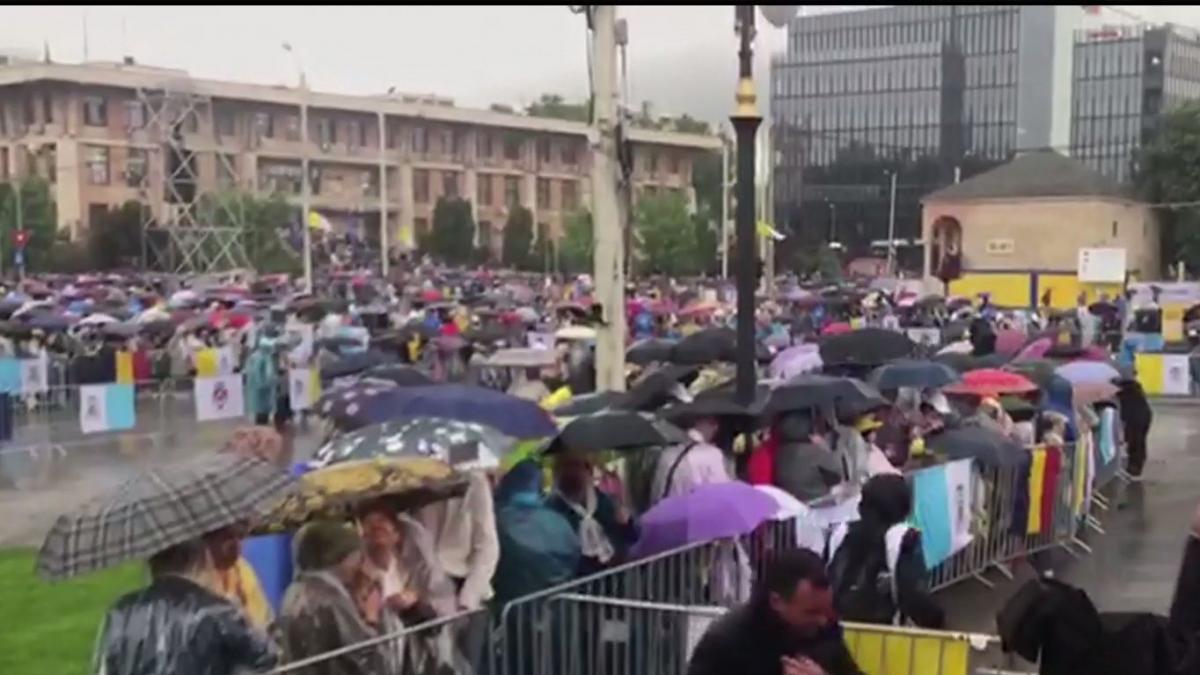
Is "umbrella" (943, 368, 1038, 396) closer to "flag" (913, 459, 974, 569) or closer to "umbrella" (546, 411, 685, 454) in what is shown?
"flag" (913, 459, 974, 569)

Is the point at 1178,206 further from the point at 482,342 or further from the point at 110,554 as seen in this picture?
the point at 110,554

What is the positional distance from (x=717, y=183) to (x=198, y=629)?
10269 cm

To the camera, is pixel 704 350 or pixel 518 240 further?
pixel 518 240

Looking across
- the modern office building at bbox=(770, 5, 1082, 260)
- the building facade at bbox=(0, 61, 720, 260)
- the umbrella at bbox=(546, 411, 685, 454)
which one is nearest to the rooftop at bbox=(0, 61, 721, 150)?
the building facade at bbox=(0, 61, 720, 260)

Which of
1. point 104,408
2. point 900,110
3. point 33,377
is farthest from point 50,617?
point 900,110

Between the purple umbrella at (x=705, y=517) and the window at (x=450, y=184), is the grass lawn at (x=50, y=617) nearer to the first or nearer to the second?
the purple umbrella at (x=705, y=517)

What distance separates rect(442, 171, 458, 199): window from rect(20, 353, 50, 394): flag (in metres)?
74.7

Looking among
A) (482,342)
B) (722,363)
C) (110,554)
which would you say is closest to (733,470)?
(110,554)

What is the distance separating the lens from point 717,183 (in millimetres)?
106375

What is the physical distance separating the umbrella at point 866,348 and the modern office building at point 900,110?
9894 cm

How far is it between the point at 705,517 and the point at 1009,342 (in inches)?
697

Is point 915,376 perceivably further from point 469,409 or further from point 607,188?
point 469,409

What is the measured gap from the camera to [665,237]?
83375 millimetres

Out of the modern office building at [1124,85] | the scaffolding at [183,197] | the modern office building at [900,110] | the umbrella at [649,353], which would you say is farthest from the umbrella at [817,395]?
the modern office building at [900,110]
